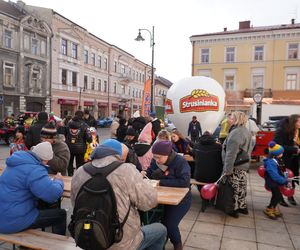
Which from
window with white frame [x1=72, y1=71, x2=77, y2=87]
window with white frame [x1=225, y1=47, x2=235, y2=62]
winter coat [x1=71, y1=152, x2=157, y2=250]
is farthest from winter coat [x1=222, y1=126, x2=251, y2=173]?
window with white frame [x1=72, y1=71, x2=77, y2=87]

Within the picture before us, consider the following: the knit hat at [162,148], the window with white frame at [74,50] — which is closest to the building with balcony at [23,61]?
the window with white frame at [74,50]

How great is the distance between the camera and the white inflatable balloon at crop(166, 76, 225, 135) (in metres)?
11.9

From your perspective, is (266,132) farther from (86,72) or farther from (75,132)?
(86,72)

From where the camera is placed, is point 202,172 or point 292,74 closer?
point 202,172

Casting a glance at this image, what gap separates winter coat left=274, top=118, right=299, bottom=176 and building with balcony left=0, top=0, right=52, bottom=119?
24622mm

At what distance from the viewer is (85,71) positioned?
3712cm

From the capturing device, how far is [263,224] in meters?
4.53

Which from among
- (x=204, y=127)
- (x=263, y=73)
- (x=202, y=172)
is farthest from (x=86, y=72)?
(x=202, y=172)

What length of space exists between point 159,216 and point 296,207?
316 cm

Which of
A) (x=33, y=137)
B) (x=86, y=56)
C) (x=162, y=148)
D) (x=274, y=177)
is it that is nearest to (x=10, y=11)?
(x=86, y=56)

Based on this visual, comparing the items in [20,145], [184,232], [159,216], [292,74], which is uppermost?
[292,74]

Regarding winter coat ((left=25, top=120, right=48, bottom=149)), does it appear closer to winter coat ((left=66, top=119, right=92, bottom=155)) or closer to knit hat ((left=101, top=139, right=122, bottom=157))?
winter coat ((left=66, top=119, right=92, bottom=155))

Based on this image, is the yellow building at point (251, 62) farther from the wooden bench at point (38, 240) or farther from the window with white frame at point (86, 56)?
the wooden bench at point (38, 240)

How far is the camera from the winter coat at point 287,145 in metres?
5.61
